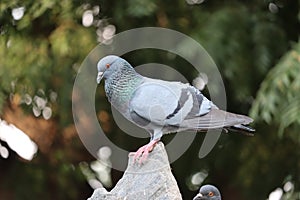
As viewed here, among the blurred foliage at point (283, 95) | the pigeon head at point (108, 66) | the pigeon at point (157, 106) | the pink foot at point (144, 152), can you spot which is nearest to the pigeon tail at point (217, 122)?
the pigeon at point (157, 106)

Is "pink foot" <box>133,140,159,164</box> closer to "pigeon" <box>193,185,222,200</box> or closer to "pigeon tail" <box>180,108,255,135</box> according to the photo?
"pigeon tail" <box>180,108,255,135</box>

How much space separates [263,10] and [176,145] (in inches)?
56.0

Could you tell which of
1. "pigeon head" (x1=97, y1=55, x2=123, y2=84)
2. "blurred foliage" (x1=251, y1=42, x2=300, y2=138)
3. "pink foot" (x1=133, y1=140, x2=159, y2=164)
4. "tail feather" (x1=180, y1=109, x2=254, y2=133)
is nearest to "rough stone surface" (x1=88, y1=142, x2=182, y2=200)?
"pink foot" (x1=133, y1=140, x2=159, y2=164)

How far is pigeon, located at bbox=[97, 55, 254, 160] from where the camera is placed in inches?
75.5

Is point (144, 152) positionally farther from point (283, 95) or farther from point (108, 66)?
point (283, 95)

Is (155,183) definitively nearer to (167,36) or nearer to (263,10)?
(167,36)

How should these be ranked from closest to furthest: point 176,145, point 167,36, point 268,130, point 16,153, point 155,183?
point 155,183 → point 176,145 → point 167,36 → point 268,130 → point 16,153

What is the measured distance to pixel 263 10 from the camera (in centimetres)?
372

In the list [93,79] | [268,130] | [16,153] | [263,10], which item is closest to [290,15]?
[263,10]

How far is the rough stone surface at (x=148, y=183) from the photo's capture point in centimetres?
193

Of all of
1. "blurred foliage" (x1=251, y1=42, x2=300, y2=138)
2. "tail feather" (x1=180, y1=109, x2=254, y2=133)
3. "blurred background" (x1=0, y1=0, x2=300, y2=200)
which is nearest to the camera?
"tail feather" (x1=180, y1=109, x2=254, y2=133)

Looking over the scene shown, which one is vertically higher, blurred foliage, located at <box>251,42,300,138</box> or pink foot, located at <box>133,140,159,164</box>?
pink foot, located at <box>133,140,159,164</box>

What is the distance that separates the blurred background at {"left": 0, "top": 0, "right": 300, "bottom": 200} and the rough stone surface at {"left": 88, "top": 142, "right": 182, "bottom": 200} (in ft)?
4.95

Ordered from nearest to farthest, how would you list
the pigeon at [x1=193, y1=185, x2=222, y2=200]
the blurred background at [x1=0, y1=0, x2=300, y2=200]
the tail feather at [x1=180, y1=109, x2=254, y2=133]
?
the tail feather at [x1=180, y1=109, x2=254, y2=133] → the pigeon at [x1=193, y1=185, x2=222, y2=200] → the blurred background at [x1=0, y1=0, x2=300, y2=200]
